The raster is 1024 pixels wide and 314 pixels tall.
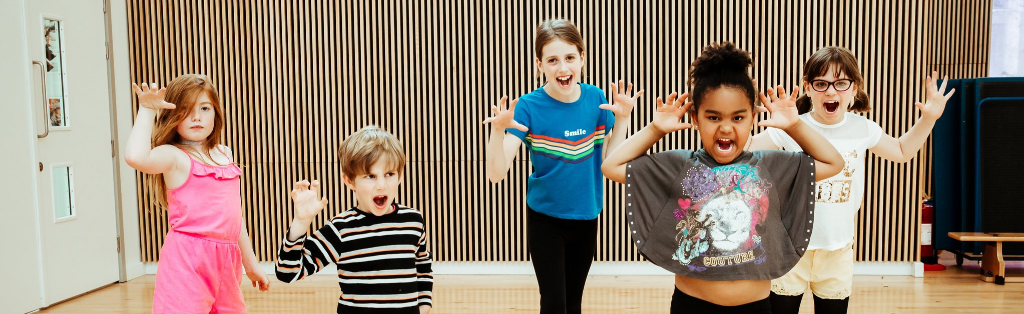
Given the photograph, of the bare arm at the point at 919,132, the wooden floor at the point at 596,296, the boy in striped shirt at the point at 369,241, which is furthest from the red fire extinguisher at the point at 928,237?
the boy in striped shirt at the point at 369,241

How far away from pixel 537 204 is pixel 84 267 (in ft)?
13.6

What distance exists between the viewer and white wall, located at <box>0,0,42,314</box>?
14.6ft

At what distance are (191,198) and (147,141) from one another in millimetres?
264

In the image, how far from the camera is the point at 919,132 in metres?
2.64

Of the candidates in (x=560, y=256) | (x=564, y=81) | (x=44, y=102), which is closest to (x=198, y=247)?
(x=560, y=256)

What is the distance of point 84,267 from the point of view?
5.29 meters

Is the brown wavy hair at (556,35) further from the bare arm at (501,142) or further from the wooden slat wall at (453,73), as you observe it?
the wooden slat wall at (453,73)

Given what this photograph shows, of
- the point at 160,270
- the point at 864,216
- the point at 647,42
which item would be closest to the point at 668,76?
the point at 647,42

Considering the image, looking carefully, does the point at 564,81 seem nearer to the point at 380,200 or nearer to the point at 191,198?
the point at 380,200

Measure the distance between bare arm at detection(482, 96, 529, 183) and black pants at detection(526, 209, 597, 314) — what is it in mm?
245

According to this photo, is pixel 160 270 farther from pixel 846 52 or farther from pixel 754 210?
pixel 846 52

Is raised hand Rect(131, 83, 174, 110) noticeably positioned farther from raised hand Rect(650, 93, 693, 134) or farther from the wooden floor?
the wooden floor

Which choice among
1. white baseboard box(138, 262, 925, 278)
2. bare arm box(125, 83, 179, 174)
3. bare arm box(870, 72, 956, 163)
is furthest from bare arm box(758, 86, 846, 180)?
white baseboard box(138, 262, 925, 278)

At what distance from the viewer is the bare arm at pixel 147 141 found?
7.87ft
